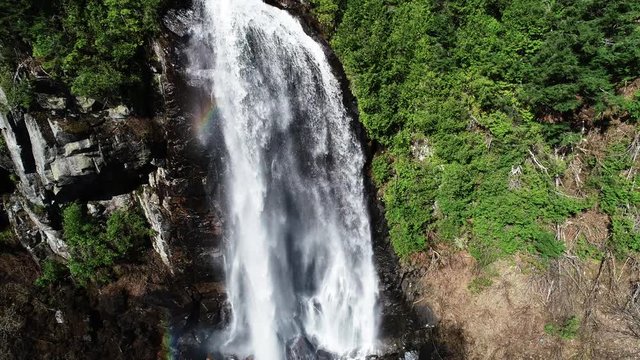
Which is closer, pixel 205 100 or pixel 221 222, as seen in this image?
pixel 205 100

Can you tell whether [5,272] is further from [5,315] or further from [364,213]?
[364,213]

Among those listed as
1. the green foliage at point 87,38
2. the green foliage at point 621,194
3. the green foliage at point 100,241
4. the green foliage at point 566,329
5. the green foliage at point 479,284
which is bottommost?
the green foliage at point 566,329

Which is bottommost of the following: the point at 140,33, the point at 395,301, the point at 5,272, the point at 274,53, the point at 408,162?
the point at 395,301

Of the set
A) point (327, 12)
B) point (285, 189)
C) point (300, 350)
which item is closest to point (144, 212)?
point (285, 189)

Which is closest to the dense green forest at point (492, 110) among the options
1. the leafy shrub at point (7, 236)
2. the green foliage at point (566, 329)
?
the green foliage at point (566, 329)

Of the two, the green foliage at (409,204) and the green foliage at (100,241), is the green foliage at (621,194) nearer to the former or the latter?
the green foliage at (409,204)

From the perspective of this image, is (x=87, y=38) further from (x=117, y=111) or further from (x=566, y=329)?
(x=566, y=329)

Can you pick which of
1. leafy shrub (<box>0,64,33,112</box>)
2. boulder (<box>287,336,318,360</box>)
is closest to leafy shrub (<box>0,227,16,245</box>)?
leafy shrub (<box>0,64,33,112</box>)

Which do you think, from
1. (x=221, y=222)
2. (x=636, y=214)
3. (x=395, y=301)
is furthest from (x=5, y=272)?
(x=636, y=214)
